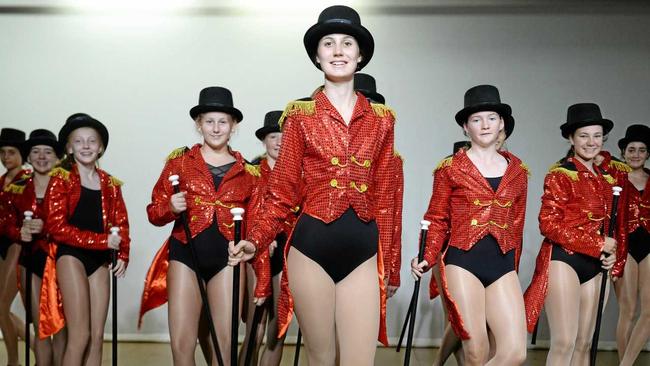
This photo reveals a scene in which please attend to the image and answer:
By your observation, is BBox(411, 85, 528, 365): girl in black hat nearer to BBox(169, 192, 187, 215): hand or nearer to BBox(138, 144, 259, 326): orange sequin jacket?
BBox(138, 144, 259, 326): orange sequin jacket

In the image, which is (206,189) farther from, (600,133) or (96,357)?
(600,133)

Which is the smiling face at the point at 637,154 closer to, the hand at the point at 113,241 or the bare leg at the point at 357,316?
the bare leg at the point at 357,316

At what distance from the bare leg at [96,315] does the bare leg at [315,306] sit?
1.98 metres

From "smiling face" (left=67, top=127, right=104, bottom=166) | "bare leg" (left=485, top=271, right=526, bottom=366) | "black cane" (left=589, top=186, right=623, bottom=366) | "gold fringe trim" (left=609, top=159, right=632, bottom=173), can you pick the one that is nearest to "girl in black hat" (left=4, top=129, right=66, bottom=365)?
"smiling face" (left=67, top=127, right=104, bottom=166)

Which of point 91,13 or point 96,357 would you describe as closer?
point 96,357

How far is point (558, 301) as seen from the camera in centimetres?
400

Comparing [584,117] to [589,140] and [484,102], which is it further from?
[484,102]

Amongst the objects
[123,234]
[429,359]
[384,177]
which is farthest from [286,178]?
[429,359]

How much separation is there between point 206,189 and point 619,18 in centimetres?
474

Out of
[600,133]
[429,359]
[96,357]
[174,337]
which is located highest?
[600,133]

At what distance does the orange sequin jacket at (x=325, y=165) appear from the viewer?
266cm

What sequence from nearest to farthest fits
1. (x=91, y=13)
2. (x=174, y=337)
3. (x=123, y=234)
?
(x=174, y=337), (x=123, y=234), (x=91, y=13)

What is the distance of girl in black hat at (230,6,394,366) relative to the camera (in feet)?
8.55

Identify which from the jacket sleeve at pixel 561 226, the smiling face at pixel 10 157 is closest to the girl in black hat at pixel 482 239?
the jacket sleeve at pixel 561 226
